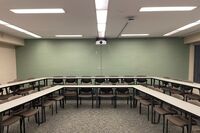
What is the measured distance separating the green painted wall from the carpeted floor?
A: 371cm

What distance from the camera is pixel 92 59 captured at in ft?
31.0

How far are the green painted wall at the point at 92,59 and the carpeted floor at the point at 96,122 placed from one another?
12.2 ft

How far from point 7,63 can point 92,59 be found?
14.6ft

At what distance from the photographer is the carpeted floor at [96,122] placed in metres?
4.13

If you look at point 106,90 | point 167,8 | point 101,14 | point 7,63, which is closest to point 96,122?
point 106,90

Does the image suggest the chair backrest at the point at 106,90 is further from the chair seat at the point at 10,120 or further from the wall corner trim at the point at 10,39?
the wall corner trim at the point at 10,39

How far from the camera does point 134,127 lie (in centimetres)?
434

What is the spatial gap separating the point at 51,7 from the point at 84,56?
18.2ft

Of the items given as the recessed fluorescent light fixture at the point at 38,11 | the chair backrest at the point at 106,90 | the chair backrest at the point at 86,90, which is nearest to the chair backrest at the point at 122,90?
the chair backrest at the point at 106,90

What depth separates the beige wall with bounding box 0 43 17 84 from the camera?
8.26 meters

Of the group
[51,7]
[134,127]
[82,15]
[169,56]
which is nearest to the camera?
[51,7]

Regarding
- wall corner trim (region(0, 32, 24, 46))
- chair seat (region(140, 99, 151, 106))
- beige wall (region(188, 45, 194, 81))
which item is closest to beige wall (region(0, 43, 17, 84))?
wall corner trim (region(0, 32, 24, 46))

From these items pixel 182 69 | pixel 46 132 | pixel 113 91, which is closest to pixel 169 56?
pixel 182 69

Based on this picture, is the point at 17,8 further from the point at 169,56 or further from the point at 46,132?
the point at 169,56
